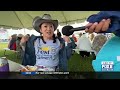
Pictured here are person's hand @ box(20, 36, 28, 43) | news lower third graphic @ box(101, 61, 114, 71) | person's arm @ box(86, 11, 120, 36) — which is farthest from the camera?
person's hand @ box(20, 36, 28, 43)

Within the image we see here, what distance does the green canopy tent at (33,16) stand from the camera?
7.06ft

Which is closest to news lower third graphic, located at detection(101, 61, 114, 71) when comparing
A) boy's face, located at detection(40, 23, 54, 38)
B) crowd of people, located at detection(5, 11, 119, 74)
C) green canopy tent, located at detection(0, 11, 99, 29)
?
crowd of people, located at detection(5, 11, 119, 74)

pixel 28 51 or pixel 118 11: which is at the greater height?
pixel 118 11

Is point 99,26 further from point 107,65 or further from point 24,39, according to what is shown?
point 24,39

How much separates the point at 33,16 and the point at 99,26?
1.60ft

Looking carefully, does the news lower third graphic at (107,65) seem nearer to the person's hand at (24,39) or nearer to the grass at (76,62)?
the grass at (76,62)

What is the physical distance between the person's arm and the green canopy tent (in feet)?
0.22

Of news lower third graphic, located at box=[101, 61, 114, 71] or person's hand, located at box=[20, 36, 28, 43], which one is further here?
person's hand, located at box=[20, 36, 28, 43]

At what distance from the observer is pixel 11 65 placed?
223 centimetres

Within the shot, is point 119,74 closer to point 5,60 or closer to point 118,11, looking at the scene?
point 118,11

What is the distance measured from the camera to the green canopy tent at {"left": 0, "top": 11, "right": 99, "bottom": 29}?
7.06 feet

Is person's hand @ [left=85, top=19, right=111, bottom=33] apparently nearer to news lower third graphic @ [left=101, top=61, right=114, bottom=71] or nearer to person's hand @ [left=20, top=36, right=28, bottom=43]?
news lower third graphic @ [left=101, top=61, right=114, bottom=71]
